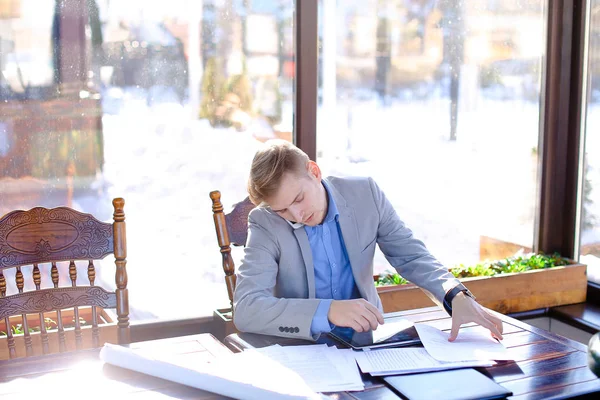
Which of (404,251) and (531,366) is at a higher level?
(404,251)

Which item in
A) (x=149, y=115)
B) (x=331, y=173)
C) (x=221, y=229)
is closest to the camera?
(x=221, y=229)

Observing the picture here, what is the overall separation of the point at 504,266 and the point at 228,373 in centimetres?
263

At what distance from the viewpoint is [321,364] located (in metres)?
1.46

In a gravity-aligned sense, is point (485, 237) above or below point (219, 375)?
below

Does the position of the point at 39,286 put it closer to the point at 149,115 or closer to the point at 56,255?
the point at 56,255

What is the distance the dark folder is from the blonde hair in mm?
621

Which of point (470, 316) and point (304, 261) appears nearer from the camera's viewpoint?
point (470, 316)

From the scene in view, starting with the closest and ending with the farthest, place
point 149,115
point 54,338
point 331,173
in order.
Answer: point 54,338 → point 149,115 → point 331,173

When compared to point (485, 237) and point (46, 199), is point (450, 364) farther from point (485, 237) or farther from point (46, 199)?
point (485, 237)

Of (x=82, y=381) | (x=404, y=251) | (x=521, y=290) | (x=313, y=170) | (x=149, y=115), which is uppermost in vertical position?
(x=149, y=115)

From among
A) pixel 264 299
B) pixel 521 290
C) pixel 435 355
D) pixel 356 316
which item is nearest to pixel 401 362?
pixel 435 355

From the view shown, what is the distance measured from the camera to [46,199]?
2.89 metres

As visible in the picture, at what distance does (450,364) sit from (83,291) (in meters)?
1.08

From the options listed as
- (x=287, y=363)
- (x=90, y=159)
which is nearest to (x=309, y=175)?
(x=287, y=363)
